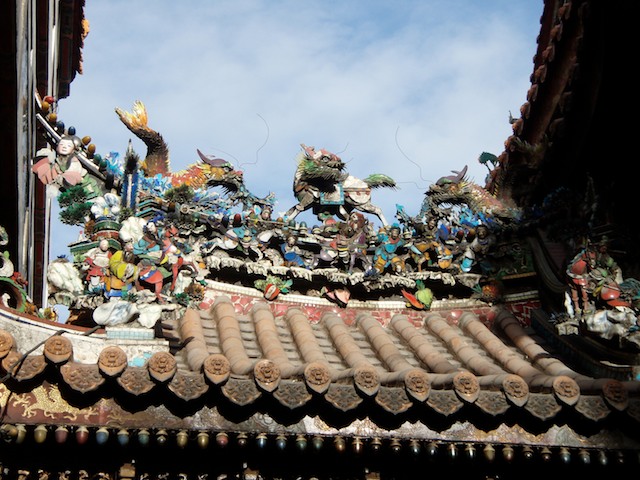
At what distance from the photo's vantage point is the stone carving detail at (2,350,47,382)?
750 centimetres

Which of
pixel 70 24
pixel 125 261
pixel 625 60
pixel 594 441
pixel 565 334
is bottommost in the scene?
pixel 594 441

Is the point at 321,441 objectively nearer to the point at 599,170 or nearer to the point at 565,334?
the point at 565,334

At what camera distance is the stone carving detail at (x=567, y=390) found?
8.43m

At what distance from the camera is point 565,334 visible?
10.5 m

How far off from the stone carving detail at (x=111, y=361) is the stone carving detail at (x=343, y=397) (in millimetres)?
1766

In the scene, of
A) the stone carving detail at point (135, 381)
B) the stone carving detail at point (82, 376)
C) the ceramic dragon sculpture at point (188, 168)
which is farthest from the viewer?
the ceramic dragon sculpture at point (188, 168)

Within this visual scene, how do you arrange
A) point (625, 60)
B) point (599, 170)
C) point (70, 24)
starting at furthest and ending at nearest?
point (70, 24) → point (599, 170) → point (625, 60)

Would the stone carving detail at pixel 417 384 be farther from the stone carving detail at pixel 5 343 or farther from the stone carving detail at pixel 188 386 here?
the stone carving detail at pixel 5 343

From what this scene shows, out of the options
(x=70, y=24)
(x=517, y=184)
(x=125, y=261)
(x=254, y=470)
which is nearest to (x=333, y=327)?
(x=125, y=261)

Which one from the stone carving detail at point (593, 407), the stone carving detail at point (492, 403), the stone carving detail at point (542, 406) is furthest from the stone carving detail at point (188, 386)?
the stone carving detail at point (593, 407)

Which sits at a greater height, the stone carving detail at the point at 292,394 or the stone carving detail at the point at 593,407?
the stone carving detail at the point at 292,394

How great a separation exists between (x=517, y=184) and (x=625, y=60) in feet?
10.7

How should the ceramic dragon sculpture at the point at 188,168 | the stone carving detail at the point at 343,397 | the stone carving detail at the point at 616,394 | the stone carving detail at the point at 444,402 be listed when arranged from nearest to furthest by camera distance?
the stone carving detail at the point at 343,397 < the stone carving detail at the point at 444,402 < the stone carving detail at the point at 616,394 < the ceramic dragon sculpture at the point at 188,168

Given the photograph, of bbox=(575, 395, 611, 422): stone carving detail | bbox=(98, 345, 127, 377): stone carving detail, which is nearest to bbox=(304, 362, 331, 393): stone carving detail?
bbox=(98, 345, 127, 377): stone carving detail
